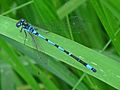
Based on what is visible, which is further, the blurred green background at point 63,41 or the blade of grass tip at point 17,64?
the blade of grass tip at point 17,64

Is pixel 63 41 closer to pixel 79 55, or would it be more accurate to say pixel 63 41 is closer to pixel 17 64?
pixel 79 55

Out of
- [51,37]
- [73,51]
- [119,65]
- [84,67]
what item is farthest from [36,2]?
[119,65]

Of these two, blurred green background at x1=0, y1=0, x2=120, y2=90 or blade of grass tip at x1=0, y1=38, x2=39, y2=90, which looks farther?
blade of grass tip at x1=0, y1=38, x2=39, y2=90

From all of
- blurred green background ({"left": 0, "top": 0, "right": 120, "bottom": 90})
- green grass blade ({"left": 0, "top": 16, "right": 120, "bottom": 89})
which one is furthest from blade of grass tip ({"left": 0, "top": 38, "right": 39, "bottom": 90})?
green grass blade ({"left": 0, "top": 16, "right": 120, "bottom": 89})

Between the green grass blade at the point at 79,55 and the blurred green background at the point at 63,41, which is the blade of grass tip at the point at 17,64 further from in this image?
the green grass blade at the point at 79,55

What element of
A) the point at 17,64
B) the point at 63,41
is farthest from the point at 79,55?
the point at 17,64

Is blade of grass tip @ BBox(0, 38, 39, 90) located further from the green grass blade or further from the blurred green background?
the green grass blade

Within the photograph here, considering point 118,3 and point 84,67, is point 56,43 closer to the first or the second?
point 84,67

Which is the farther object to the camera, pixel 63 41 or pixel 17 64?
pixel 17 64

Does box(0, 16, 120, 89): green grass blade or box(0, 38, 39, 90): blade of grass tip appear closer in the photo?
box(0, 16, 120, 89): green grass blade

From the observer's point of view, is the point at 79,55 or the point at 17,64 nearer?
the point at 79,55

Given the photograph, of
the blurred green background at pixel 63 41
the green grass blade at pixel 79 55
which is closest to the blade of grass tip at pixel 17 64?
the blurred green background at pixel 63 41
